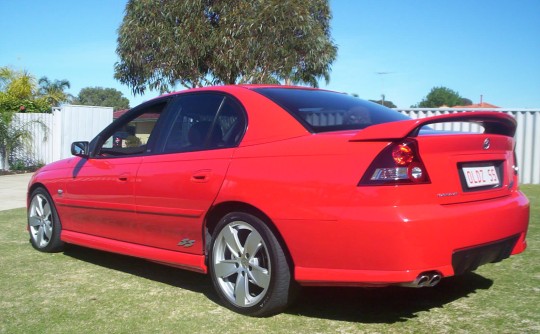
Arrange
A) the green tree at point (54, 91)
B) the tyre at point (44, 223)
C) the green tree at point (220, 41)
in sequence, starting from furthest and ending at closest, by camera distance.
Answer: the green tree at point (54, 91), the green tree at point (220, 41), the tyre at point (44, 223)

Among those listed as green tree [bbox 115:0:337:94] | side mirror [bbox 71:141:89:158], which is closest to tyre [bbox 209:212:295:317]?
side mirror [bbox 71:141:89:158]

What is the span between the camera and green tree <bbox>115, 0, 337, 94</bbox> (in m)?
15.8

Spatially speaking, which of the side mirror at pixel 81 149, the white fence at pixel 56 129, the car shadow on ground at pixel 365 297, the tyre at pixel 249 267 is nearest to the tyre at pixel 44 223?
the side mirror at pixel 81 149

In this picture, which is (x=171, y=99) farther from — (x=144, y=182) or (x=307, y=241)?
(x=307, y=241)

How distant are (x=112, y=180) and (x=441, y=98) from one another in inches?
2462

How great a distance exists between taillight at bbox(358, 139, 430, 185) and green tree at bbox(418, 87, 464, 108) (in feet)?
202

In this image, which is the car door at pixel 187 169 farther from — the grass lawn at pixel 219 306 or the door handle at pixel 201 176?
the grass lawn at pixel 219 306

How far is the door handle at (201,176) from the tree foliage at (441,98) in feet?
200

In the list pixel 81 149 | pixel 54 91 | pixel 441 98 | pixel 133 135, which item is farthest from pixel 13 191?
pixel 441 98

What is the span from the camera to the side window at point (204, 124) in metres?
4.05

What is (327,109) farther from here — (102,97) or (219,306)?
(102,97)

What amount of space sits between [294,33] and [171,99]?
12137 millimetres

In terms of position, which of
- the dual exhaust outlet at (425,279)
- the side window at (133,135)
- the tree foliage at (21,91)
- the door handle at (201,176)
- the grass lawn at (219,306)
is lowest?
the grass lawn at (219,306)

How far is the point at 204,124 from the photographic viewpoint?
430cm
